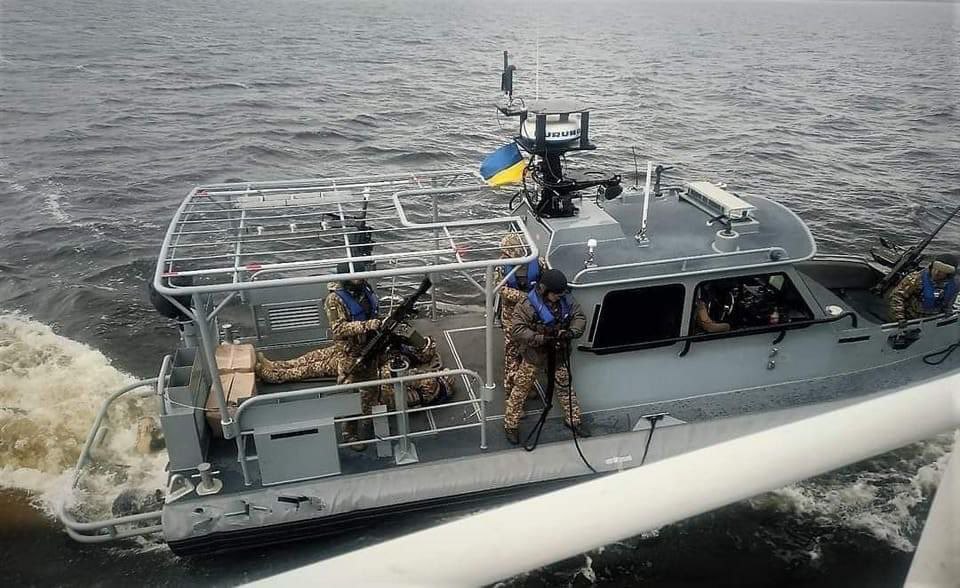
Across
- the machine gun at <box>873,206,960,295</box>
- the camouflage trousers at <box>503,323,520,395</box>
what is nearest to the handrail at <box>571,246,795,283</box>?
the camouflage trousers at <box>503,323,520,395</box>

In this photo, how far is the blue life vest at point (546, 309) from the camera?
5.87 meters

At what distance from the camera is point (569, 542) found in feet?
2.82

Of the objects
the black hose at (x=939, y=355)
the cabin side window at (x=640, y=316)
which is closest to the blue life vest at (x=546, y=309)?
the cabin side window at (x=640, y=316)

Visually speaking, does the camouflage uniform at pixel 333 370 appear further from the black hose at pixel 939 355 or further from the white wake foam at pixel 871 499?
the black hose at pixel 939 355

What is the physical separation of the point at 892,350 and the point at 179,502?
7140 millimetres

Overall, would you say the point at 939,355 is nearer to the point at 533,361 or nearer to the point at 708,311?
the point at 708,311

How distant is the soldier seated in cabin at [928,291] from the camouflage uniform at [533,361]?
392 centimetres

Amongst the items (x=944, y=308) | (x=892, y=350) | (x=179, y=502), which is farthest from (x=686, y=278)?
(x=179, y=502)

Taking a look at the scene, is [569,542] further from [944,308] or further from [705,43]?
[705,43]

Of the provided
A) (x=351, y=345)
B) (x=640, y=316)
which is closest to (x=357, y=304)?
(x=351, y=345)

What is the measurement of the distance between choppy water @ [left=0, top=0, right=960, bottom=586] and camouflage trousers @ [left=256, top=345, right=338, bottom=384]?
1.58 meters

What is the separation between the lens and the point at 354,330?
5996 mm

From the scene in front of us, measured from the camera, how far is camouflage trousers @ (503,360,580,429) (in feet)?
20.4

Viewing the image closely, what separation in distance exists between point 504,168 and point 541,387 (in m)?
2.18
